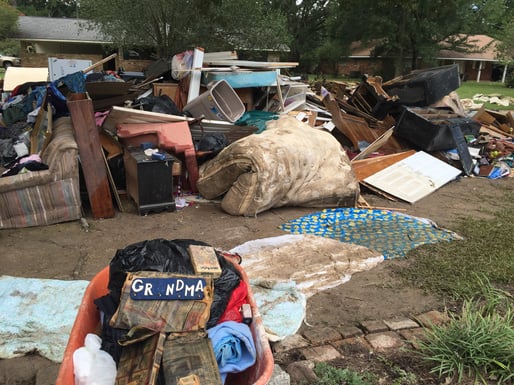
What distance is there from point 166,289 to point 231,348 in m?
0.39

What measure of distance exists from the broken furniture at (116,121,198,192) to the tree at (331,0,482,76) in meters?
24.2

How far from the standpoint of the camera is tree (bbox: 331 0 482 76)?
27.8 m

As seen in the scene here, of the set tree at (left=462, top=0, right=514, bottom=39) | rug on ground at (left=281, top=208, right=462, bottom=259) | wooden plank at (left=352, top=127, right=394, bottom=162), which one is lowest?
rug on ground at (left=281, top=208, right=462, bottom=259)

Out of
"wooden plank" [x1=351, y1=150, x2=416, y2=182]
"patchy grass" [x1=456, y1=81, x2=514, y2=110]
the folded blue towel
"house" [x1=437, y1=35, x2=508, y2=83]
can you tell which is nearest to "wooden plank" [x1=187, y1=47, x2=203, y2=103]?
"wooden plank" [x1=351, y1=150, x2=416, y2=182]

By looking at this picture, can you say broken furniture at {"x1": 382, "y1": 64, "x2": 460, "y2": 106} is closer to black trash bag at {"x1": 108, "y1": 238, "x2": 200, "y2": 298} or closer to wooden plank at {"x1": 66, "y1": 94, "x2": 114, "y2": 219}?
wooden plank at {"x1": 66, "y1": 94, "x2": 114, "y2": 219}

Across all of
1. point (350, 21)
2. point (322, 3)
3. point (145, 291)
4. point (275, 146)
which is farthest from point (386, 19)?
point (145, 291)

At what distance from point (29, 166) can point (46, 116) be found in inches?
64.4

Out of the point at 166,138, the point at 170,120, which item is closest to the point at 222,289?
the point at 166,138

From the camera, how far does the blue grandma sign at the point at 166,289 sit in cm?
189

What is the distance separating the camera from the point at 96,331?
2076 millimetres

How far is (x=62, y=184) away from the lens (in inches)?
191

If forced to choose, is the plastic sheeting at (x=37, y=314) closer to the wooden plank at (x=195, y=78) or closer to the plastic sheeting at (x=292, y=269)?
the plastic sheeting at (x=292, y=269)

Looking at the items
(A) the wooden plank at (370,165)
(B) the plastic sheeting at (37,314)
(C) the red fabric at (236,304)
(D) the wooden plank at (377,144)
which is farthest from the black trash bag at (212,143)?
(C) the red fabric at (236,304)

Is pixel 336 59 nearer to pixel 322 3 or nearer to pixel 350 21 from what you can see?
pixel 350 21
